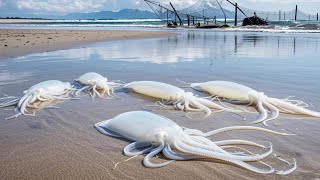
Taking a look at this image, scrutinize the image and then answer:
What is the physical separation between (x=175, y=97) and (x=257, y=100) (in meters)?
1.14

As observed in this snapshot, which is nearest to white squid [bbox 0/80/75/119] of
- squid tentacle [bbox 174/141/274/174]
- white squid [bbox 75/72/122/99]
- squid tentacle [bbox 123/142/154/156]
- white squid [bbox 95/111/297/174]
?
white squid [bbox 75/72/122/99]

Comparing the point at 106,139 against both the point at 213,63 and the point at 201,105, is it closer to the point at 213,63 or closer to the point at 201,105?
the point at 201,105

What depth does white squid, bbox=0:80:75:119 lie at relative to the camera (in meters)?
4.74

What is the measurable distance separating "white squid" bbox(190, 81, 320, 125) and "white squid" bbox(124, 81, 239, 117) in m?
0.45

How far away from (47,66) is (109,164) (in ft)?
22.5

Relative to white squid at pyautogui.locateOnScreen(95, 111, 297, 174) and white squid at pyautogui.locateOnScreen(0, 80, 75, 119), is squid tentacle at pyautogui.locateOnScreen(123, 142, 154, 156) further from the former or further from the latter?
white squid at pyautogui.locateOnScreen(0, 80, 75, 119)

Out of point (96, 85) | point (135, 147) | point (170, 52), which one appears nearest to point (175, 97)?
point (96, 85)

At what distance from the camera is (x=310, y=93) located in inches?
219

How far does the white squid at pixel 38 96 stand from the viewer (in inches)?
186

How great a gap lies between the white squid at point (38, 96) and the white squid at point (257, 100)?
222 cm

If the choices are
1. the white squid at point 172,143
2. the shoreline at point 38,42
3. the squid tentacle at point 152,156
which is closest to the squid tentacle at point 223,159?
the white squid at point 172,143

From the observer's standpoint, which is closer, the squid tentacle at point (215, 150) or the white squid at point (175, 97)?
the squid tentacle at point (215, 150)

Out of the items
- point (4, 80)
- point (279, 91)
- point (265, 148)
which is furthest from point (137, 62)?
point (265, 148)

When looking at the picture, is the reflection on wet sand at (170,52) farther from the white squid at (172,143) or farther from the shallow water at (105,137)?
the white squid at (172,143)
